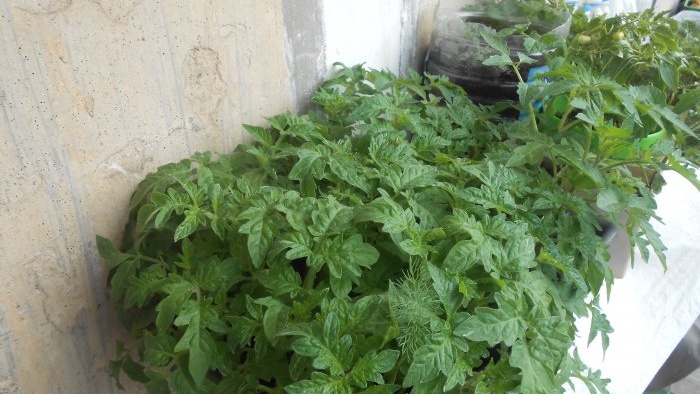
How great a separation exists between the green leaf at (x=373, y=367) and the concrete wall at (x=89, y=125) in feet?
1.69

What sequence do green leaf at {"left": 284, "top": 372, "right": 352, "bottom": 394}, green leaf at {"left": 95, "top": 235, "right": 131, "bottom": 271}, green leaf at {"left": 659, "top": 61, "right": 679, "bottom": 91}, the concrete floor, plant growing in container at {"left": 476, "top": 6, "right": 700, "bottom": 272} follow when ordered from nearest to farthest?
green leaf at {"left": 284, "top": 372, "right": 352, "bottom": 394}, green leaf at {"left": 95, "top": 235, "right": 131, "bottom": 271}, plant growing in container at {"left": 476, "top": 6, "right": 700, "bottom": 272}, green leaf at {"left": 659, "top": 61, "right": 679, "bottom": 91}, the concrete floor

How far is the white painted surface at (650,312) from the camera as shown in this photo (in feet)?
3.71

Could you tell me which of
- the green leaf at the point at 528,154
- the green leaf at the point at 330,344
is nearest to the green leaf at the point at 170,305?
the green leaf at the point at 330,344

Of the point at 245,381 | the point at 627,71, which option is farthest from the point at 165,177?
the point at 627,71

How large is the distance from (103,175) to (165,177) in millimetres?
96

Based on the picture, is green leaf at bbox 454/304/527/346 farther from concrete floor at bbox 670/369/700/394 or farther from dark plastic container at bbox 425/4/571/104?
concrete floor at bbox 670/369/700/394

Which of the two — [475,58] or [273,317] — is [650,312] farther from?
[273,317]

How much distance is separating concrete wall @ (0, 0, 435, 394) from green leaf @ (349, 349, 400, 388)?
0.51 m

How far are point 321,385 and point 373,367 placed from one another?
0.22 ft

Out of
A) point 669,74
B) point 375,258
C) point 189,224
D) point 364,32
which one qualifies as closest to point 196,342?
point 189,224

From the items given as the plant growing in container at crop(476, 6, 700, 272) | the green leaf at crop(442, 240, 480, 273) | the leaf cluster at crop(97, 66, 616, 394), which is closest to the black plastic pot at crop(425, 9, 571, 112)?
the plant growing in container at crop(476, 6, 700, 272)

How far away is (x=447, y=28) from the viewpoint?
153 cm

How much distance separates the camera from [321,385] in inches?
24.3

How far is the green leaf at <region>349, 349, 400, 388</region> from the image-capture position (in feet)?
2.04
